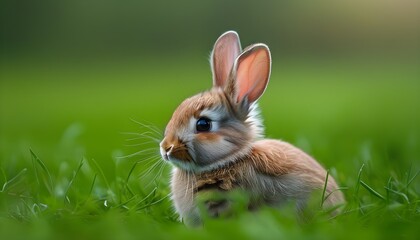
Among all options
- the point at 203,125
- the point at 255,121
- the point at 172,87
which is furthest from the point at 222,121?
the point at 172,87

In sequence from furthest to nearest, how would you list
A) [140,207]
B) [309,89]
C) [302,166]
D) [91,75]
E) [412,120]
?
[91,75] → [309,89] → [412,120] → [302,166] → [140,207]

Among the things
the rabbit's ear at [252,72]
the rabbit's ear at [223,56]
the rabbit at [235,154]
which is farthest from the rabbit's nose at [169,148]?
the rabbit's ear at [223,56]

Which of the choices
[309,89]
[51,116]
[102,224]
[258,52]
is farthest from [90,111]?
[102,224]

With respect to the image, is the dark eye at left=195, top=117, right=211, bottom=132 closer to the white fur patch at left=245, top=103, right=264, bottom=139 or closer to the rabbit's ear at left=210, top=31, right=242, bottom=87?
the white fur patch at left=245, top=103, right=264, bottom=139

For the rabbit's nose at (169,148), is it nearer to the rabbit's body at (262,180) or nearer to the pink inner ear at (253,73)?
the rabbit's body at (262,180)

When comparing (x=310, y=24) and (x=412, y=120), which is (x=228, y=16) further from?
(x=412, y=120)
